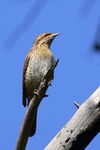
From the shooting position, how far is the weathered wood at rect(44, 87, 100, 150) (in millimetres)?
3143

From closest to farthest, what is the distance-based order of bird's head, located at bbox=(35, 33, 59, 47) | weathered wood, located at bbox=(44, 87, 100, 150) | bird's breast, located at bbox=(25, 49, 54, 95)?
weathered wood, located at bbox=(44, 87, 100, 150) < bird's breast, located at bbox=(25, 49, 54, 95) < bird's head, located at bbox=(35, 33, 59, 47)

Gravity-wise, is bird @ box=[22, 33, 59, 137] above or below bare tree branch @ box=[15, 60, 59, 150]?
above

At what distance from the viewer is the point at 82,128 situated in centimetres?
317

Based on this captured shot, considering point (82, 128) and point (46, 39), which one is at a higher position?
point (46, 39)

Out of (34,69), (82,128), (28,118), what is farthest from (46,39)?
(82,128)

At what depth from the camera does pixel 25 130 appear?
3.75 metres

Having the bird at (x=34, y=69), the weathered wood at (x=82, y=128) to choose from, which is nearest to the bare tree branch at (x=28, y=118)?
the weathered wood at (x=82, y=128)

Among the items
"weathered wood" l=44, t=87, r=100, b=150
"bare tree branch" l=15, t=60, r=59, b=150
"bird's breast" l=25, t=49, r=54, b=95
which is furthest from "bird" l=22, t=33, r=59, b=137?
"weathered wood" l=44, t=87, r=100, b=150

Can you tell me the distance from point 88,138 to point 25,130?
78cm

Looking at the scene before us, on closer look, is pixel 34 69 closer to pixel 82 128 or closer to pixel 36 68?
pixel 36 68

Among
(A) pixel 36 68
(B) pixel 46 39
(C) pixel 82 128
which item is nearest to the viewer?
(C) pixel 82 128

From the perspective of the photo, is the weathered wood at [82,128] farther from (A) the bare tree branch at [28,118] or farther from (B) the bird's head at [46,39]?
(B) the bird's head at [46,39]

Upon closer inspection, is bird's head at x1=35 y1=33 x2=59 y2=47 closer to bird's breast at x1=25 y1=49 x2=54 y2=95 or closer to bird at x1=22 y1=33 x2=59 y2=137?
bird at x1=22 y1=33 x2=59 y2=137

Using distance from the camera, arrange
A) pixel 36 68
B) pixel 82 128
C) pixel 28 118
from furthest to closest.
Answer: pixel 36 68, pixel 28 118, pixel 82 128
